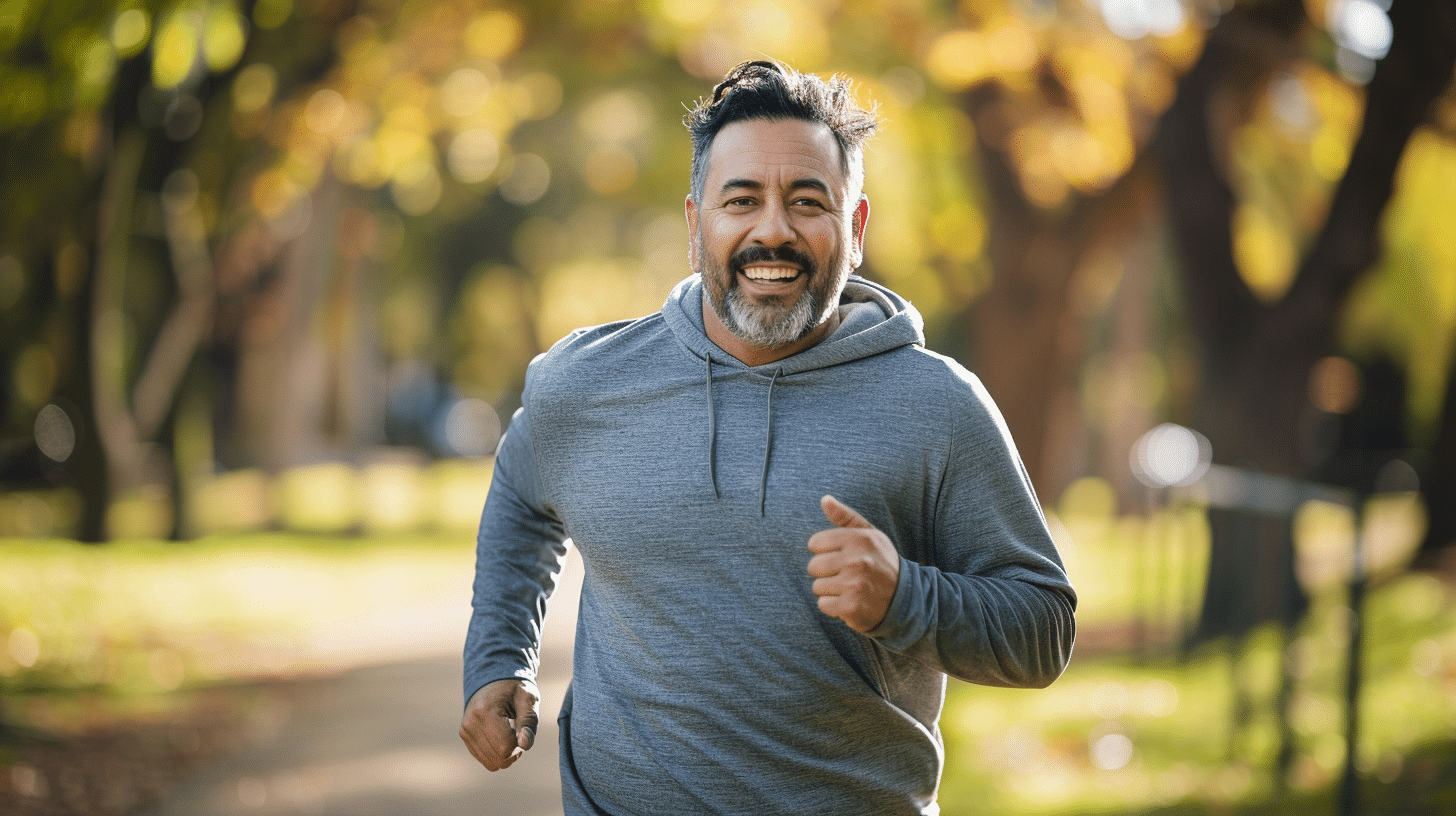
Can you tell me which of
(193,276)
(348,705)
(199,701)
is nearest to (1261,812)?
(348,705)

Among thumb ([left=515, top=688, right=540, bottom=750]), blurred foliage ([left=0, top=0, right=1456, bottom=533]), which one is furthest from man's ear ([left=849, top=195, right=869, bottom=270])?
blurred foliage ([left=0, top=0, right=1456, bottom=533])

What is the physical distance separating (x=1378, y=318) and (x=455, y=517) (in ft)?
47.4

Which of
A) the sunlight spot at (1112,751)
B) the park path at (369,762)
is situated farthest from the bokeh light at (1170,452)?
the park path at (369,762)

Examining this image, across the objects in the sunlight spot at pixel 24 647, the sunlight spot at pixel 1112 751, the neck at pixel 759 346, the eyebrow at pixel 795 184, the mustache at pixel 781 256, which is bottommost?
the sunlight spot at pixel 24 647

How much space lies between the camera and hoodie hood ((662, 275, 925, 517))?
2.86m

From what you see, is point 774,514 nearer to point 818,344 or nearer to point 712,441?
point 712,441

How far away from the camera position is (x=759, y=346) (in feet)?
9.67

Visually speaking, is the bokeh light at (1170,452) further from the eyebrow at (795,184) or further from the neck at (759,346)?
the eyebrow at (795,184)

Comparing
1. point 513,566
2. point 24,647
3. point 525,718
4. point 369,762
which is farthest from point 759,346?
point 24,647

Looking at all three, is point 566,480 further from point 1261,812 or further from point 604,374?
point 1261,812

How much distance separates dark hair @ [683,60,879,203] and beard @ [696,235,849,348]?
209 millimetres

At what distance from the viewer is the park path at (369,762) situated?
7.01 m

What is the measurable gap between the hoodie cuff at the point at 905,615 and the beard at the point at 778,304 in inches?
21.8

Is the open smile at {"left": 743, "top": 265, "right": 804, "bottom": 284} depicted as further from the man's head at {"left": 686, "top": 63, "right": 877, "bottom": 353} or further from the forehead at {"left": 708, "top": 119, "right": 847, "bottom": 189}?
the forehead at {"left": 708, "top": 119, "right": 847, "bottom": 189}
